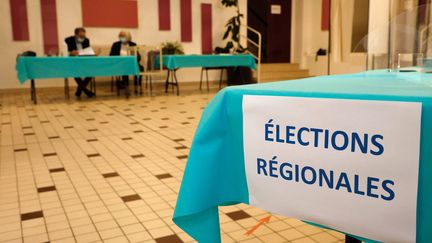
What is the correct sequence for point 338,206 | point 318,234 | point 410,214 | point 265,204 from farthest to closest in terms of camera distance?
point 318,234, point 265,204, point 338,206, point 410,214

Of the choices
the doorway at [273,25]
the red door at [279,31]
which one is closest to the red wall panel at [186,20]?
the doorway at [273,25]

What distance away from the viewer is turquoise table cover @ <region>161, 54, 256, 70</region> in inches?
320

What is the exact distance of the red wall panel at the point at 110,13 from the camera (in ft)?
30.8

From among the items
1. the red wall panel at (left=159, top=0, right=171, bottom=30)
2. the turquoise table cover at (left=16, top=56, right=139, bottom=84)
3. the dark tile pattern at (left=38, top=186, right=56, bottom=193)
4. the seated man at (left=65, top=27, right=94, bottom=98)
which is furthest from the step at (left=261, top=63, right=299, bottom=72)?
the dark tile pattern at (left=38, top=186, right=56, bottom=193)

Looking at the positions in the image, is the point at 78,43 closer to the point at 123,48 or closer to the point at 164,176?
the point at 123,48

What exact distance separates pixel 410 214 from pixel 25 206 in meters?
2.51

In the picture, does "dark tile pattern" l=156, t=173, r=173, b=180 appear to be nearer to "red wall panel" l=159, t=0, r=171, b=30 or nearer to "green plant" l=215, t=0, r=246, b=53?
"green plant" l=215, t=0, r=246, b=53

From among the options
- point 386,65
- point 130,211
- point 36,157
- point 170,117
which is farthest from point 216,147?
point 170,117

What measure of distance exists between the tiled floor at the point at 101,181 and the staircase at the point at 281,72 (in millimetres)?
4985

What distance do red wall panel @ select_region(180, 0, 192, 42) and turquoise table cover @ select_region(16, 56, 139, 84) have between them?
126 inches

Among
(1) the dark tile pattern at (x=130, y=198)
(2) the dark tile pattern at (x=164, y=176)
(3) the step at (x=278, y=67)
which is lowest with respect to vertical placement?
(1) the dark tile pattern at (x=130, y=198)

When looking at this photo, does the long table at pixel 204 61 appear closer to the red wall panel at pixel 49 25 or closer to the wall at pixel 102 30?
the wall at pixel 102 30

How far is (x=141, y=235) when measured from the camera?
7.29 feet

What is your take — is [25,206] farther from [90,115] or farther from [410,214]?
[90,115]
